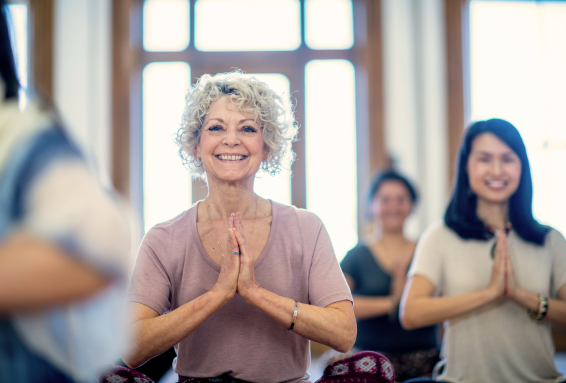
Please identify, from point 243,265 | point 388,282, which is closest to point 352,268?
point 388,282

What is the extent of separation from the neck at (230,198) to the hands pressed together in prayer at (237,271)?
244 mm

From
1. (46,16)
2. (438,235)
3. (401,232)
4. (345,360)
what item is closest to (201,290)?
(345,360)

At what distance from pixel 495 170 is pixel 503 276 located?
411mm

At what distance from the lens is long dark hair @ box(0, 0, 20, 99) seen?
0.77m

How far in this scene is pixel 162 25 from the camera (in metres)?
4.12

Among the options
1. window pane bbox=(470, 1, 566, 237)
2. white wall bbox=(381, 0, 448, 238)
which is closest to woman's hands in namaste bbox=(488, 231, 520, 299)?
white wall bbox=(381, 0, 448, 238)

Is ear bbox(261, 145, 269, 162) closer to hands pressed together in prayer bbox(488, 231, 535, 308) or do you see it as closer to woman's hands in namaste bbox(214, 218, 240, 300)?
woman's hands in namaste bbox(214, 218, 240, 300)

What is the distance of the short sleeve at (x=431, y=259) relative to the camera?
182 centimetres

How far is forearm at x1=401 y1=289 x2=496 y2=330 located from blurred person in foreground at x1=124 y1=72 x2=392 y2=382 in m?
0.39

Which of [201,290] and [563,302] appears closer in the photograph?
[201,290]

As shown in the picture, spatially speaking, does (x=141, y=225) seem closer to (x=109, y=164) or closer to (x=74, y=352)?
(x=109, y=164)

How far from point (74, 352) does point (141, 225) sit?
3.42 metres

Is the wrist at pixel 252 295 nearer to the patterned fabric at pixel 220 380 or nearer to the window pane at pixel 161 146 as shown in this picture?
the patterned fabric at pixel 220 380

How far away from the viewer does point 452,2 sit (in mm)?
3949
